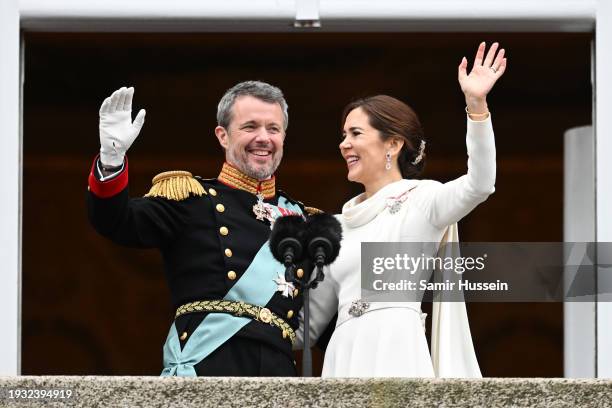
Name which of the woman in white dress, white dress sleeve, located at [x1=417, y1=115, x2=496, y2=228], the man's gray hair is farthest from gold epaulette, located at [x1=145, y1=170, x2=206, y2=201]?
white dress sleeve, located at [x1=417, y1=115, x2=496, y2=228]

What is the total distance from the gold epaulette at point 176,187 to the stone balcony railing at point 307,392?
47.8 inches

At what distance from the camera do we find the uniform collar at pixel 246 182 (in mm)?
6867

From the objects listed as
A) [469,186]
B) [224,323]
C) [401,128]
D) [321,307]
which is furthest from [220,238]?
[469,186]

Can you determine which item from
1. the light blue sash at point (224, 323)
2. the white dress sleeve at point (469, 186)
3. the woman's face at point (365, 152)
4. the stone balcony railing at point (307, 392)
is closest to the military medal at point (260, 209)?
the light blue sash at point (224, 323)

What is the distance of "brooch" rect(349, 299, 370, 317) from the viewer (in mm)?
6711

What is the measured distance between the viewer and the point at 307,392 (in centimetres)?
565

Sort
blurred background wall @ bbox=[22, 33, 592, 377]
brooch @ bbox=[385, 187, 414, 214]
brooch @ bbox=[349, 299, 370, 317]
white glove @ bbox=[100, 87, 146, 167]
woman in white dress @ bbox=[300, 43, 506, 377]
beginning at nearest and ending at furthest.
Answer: white glove @ bbox=[100, 87, 146, 167], woman in white dress @ bbox=[300, 43, 506, 377], brooch @ bbox=[349, 299, 370, 317], brooch @ bbox=[385, 187, 414, 214], blurred background wall @ bbox=[22, 33, 592, 377]

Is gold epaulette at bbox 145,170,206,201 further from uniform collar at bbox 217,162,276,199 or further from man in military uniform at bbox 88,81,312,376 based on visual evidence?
uniform collar at bbox 217,162,276,199

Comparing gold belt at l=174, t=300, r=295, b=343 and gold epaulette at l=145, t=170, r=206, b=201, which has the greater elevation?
gold epaulette at l=145, t=170, r=206, b=201

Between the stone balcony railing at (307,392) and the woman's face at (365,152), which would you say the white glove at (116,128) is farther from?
the stone balcony railing at (307,392)

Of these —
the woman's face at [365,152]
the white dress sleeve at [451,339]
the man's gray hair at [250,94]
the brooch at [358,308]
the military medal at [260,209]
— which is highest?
the man's gray hair at [250,94]

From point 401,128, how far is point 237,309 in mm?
959

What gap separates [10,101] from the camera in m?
7.81

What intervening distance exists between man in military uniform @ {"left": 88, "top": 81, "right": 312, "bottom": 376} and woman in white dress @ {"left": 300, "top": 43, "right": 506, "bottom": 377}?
0.20 metres
